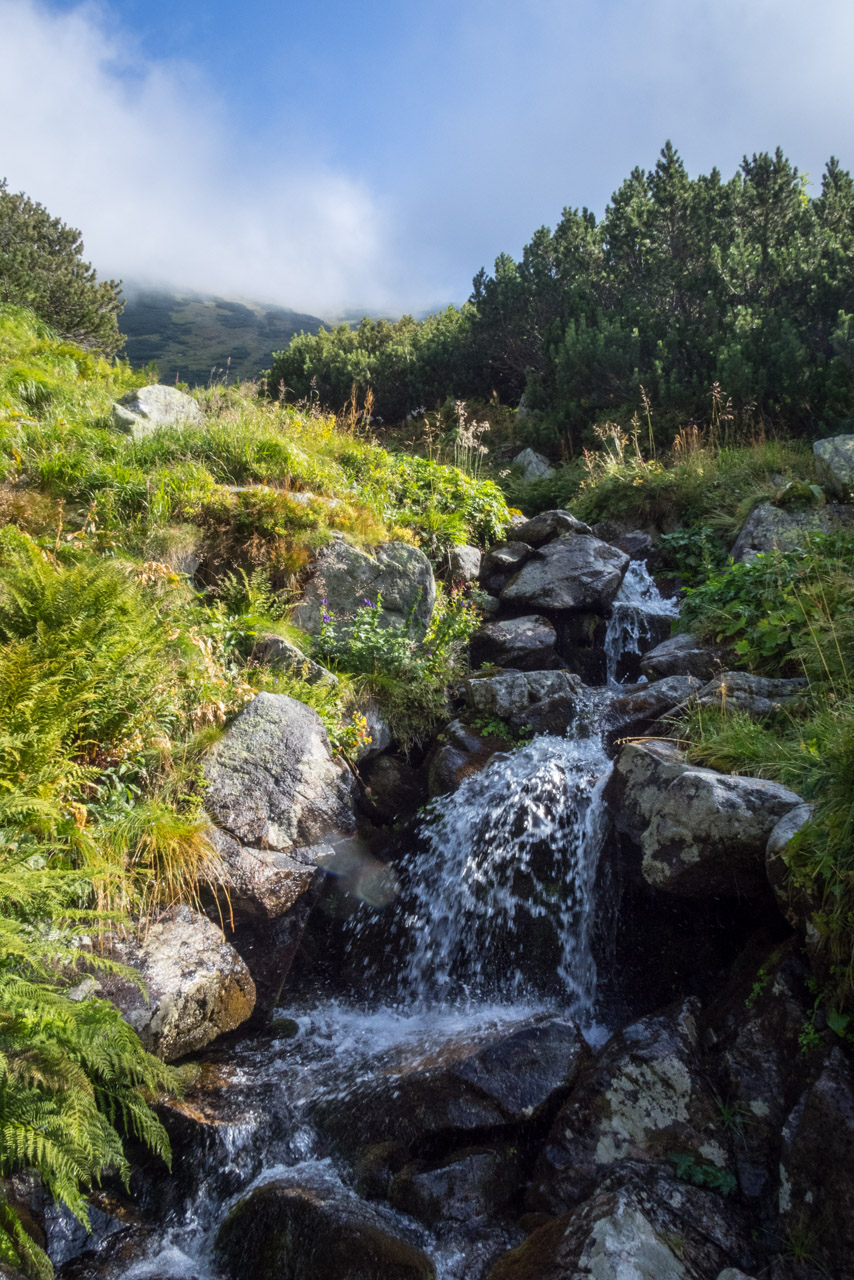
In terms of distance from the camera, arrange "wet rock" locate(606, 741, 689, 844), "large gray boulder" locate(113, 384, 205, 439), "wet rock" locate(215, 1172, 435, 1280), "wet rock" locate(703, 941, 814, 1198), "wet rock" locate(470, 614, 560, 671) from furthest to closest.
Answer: "large gray boulder" locate(113, 384, 205, 439) < "wet rock" locate(470, 614, 560, 671) < "wet rock" locate(606, 741, 689, 844) < "wet rock" locate(703, 941, 814, 1198) < "wet rock" locate(215, 1172, 435, 1280)

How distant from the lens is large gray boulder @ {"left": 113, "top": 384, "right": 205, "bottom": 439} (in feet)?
25.9

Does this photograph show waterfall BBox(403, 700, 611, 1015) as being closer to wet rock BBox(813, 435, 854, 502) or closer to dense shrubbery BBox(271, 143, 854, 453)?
wet rock BBox(813, 435, 854, 502)

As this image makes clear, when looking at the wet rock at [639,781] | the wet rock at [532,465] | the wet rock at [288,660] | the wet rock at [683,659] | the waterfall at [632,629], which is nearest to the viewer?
the wet rock at [639,781]

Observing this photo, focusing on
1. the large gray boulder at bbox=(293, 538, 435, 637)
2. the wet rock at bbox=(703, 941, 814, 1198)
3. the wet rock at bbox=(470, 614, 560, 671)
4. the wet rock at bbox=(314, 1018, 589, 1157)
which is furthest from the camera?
the wet rock at bbox=(470, 614, 560, 671)

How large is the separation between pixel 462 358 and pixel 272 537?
11.0 meters

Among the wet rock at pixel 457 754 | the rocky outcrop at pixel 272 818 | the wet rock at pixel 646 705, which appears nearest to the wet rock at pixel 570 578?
the wet rock at pixel 646 705

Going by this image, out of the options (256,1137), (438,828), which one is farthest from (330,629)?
(256,1137)

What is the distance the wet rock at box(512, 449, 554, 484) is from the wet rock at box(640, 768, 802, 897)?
30.0 ft

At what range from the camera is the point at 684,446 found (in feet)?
35.0

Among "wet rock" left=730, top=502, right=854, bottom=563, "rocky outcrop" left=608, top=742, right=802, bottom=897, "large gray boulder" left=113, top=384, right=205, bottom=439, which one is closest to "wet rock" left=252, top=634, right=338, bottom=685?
"rocky outcrop" left=608, top=742, right=802, bottom=897

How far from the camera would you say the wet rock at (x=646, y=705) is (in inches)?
222

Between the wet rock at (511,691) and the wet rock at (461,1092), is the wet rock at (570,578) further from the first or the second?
the wet rock at (461,1092)

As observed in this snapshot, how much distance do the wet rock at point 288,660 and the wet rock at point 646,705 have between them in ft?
8.23

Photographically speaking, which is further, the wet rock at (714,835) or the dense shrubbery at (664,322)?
the dense shrubbery at (664,322)
